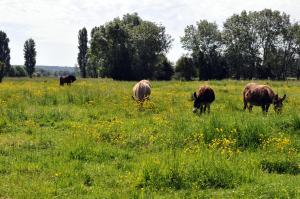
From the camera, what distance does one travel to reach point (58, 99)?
80.1 feet

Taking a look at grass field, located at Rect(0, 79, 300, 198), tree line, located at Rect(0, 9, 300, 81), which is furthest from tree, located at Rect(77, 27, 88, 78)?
grass field, located at Rect(0, 79, 300, 198)

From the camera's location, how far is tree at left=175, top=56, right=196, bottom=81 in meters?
91.5

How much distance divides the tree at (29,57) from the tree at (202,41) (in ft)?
186

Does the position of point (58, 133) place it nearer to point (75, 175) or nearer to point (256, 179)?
point (75, 175)

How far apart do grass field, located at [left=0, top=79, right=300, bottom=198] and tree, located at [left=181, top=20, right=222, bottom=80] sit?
77360 millimetres

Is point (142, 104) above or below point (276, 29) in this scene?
below

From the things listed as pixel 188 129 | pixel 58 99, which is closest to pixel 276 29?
pixel 58 99

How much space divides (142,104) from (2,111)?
6563mm

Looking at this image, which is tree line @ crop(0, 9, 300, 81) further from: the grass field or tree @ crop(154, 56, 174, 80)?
the grass field

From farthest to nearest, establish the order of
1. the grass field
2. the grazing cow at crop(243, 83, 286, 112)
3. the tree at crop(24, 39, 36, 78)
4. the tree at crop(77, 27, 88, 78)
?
the tree at crop(24, 39, 36, 78) < the tree at crop(77, 27, 88, 78) < the grazing cow at crop(243, 83, 286, 112) < the grass field

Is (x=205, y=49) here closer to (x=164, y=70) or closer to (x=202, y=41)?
(x=202, y=41)

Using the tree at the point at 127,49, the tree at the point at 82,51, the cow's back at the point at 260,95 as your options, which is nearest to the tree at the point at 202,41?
the tree at the point at 127,49

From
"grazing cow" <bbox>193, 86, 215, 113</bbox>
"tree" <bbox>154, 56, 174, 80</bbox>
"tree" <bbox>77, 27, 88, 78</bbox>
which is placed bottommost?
"grazing cow" <bbox>193, 86, 215, 113</bbox>

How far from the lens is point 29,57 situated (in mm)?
135625
